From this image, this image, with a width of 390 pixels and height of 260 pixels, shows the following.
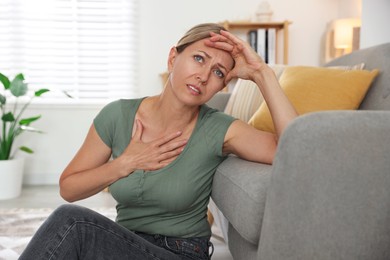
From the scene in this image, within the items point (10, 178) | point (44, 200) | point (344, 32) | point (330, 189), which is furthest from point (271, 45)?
point (330, 189)

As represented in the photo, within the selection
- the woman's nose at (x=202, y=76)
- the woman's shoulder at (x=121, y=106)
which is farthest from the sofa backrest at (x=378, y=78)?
the woman's shoulder at (x=121, y=106)

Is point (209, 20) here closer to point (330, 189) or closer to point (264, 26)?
point (264, 26)

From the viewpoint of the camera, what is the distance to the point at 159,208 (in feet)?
4.16

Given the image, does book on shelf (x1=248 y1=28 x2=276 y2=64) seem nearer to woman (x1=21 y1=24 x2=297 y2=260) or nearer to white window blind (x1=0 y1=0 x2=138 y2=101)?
white window blind (x1=0 y1=0 x2=138 y2=101)

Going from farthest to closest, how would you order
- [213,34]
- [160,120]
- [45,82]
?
1. [45,82]
2. [160,120]
3. [213,34]

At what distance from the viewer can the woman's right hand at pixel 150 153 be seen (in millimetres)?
1251

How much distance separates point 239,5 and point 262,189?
3041 millimetres

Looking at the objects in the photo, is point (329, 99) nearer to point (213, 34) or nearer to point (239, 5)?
point (213, 34)

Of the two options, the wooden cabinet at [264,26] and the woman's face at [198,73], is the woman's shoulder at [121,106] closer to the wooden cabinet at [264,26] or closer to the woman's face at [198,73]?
the woman's face at [198,73]

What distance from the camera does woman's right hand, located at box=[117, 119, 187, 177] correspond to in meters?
1.25

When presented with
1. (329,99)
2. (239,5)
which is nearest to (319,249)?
(329,99)

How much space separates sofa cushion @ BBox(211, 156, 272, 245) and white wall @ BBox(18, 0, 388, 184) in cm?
270

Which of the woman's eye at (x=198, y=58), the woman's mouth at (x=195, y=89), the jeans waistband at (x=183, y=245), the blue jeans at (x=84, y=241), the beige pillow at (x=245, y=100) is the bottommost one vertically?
the jeans waistband at (x=183, y=245)

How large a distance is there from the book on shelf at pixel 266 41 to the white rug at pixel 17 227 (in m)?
1.66
